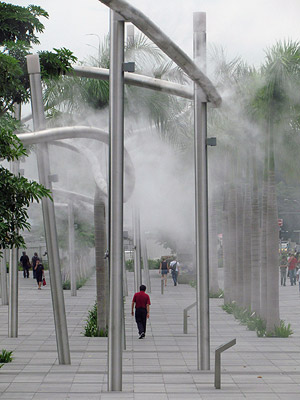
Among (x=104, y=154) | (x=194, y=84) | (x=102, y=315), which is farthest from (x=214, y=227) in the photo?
(x=194, y=84)

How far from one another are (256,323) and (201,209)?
643cm

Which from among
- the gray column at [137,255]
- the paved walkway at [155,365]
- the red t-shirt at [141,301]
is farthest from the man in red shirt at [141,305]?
the gray column at [137,255]

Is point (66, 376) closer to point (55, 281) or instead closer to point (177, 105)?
point (55, 281)

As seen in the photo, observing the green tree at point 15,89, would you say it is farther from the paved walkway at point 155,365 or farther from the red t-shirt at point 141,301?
the red t-shirt at point 141,301

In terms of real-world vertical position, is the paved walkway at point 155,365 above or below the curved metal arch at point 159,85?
below

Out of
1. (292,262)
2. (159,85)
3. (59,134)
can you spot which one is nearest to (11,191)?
(59,134)

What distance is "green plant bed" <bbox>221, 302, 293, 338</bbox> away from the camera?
18.0 m

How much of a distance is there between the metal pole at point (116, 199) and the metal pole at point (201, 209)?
2.22 meters

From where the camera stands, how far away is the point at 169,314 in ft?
79.2

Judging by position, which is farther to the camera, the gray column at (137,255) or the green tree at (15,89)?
the gray column at (137,255)

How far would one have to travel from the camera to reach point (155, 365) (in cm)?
1390

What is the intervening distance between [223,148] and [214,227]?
345 inches

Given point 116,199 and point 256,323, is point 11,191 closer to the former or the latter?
point 116,199

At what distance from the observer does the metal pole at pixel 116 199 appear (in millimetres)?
11477
